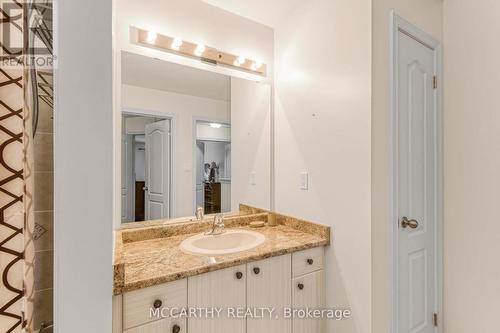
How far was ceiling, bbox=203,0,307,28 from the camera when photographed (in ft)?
A: 5.98

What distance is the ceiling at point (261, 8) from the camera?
5.98ft

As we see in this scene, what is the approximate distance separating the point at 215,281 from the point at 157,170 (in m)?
0.84

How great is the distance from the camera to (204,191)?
74.9 inches

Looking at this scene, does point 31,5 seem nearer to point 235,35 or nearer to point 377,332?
point 235,35

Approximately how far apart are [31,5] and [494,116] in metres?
2.26

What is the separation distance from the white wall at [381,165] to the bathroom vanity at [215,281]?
311 millimetres

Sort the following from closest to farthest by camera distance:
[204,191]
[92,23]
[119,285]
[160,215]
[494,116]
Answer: [92,23] → [119,285] → [494,116] → [160,215] → [204,191]

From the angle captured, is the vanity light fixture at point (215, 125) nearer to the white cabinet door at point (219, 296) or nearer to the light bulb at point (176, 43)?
the light bulb at point (176, 43)

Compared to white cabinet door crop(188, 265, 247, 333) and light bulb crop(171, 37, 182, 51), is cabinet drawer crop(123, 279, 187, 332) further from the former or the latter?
light bulb crop(171, 37, 182, 51)

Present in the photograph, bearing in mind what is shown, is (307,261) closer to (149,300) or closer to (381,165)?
(381,165)

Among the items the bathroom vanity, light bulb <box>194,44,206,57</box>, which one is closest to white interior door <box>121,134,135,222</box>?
the bathroom vanity

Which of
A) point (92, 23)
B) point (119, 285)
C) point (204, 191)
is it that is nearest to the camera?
point (92, 23)

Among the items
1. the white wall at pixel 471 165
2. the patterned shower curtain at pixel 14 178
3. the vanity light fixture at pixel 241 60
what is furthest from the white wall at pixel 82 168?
the white wall at pixel 471 165

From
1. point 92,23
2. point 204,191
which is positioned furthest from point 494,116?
point 92,23
